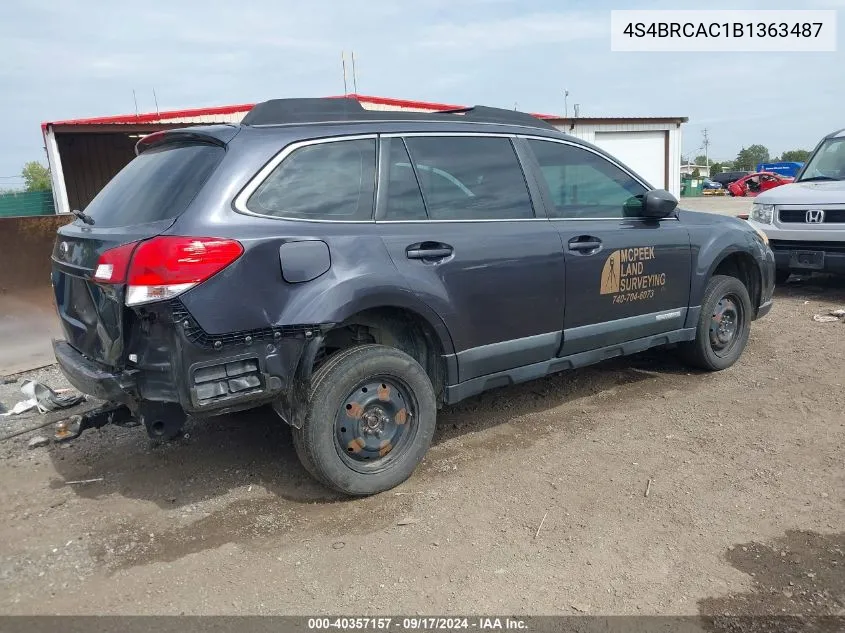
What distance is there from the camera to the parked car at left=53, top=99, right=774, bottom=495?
2980 millimetres

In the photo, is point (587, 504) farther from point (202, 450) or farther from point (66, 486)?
point (66, 486)

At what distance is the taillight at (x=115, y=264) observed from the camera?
293 centimetres

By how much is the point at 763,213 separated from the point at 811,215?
2.24 feet

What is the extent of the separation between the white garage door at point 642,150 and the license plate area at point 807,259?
1397 cm

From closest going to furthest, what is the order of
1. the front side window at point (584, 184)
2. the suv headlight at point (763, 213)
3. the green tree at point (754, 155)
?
the front side window at point (584, 184), the suv headlight at point (763, 213), the green tree at point (754, 155)

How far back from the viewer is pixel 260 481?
3.72m

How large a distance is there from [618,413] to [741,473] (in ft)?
3.38

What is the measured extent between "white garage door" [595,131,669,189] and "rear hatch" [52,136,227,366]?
1959 cm

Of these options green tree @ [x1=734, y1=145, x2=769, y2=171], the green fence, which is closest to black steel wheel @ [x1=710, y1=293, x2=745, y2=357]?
the green fence

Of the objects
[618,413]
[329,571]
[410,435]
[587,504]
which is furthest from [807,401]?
[329,571]

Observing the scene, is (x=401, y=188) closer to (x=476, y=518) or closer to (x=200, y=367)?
(x=200, y=367)

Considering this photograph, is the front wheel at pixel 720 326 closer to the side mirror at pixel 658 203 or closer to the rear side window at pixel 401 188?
the side mirror at pixel 658 203

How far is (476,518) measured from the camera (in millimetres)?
3250

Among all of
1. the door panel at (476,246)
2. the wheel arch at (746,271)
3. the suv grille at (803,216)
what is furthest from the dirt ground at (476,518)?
the suv grille at (803,216)
